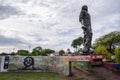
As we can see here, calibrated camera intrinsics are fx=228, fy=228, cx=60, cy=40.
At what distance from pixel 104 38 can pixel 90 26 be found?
5200 centimetres

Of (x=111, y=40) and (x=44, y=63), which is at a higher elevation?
(x=111, y=40)

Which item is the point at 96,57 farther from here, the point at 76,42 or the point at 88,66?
the point at 76,42

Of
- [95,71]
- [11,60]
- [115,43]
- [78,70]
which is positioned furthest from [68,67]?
[115,43]

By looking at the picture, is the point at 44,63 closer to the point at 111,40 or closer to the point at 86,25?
the point at 86,25

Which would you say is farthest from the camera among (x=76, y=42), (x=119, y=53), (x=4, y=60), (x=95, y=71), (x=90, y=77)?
(x=76, y=42)

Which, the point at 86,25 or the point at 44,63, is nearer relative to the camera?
the point at 44,63

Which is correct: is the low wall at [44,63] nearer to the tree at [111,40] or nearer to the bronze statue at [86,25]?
the bronze statue at [86,25]

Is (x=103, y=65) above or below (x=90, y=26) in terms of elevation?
below

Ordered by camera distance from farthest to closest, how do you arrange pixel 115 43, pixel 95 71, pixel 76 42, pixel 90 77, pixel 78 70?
pixel 76 42 < pixel 115 43 < pixel 78 70 < pixel 95 71 < pixel 90 77

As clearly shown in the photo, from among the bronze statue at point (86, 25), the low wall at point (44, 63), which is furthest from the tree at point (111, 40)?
the low wall at point (44, 63)

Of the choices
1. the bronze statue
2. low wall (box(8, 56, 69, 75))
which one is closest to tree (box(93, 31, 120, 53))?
the bronze statue

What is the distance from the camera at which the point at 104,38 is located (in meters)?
78.7

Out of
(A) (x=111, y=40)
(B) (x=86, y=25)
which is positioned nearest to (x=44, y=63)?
(B) (x=86, y=25)

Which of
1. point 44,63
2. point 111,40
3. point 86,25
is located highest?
point 111,40
